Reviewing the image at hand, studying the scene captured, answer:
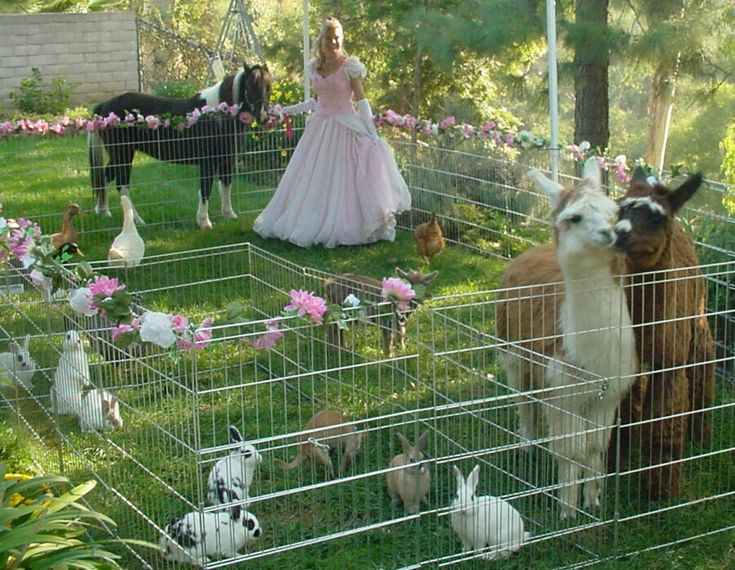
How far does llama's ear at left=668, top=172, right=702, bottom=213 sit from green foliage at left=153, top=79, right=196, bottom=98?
1258 cm

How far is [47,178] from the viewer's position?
39.6 feet

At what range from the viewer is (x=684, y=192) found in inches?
190

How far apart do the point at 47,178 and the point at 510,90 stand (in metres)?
5.04

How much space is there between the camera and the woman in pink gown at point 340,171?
9.40 m

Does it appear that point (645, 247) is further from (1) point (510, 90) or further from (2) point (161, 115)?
(1) point (510, 90)

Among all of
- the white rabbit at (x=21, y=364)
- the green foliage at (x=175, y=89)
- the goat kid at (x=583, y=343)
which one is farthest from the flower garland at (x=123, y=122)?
the green foliage at (x=175, y=89)

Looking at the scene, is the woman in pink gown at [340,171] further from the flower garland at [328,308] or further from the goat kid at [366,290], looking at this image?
the flower garland at [328,308]

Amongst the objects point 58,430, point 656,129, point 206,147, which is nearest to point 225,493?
point 58,430

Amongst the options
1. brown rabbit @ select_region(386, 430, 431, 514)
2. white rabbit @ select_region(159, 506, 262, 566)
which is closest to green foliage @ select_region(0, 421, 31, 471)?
white rabbit @ select_region(159, 506, 262, 566)

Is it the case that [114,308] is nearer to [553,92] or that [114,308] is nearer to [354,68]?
[553,92]

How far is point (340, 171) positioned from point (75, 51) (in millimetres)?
10380

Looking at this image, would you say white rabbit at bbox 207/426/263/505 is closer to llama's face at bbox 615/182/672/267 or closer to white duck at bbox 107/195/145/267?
llama's face at bbox 615/182/672/267

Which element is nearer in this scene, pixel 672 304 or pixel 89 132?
pixel 672 304

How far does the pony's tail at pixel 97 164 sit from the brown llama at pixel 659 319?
6090mm
